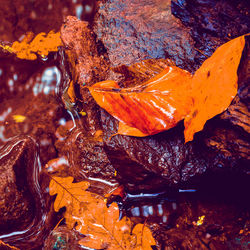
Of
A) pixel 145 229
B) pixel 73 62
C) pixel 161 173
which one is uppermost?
pixel 73 62

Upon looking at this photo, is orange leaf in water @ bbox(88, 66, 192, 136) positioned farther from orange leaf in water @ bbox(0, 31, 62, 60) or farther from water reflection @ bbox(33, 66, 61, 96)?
orange leaf in water @ bbox(0, 31, 62, 60)

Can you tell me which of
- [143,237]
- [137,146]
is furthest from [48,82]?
[143,237]

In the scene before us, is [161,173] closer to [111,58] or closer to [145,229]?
[145,229]

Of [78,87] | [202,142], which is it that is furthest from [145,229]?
[78,87]

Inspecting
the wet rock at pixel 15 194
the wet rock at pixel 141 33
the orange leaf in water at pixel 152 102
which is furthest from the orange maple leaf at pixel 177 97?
the wet rock at pixel 15 194

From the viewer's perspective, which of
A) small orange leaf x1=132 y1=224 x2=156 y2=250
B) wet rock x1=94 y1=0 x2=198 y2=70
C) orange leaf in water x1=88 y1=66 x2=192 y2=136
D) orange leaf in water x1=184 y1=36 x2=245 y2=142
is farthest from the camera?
wet rock x1=94 y1=0 x2=198 y2=70

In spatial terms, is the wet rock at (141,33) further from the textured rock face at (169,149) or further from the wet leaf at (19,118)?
the wet leaf at (19,118)

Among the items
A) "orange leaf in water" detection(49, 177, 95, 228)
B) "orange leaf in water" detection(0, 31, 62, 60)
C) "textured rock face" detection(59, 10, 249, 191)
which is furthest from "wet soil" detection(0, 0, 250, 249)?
"orange leaf in water" detection(0, 31, 62, 60)
